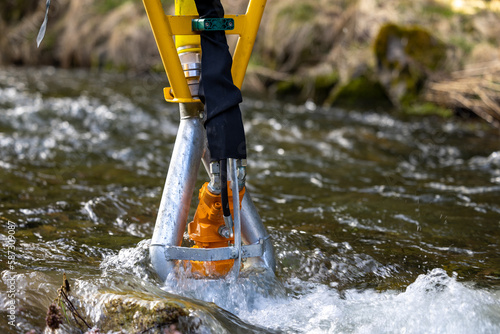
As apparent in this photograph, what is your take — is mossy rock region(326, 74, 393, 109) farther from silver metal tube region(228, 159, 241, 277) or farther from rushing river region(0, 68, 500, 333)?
silver metal tube region(228, 159, 241, 277)

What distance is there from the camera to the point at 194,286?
201 centimetres

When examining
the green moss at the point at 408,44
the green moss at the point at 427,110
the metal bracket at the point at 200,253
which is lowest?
the green moss at the point at 427,110

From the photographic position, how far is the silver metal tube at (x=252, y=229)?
2064mm

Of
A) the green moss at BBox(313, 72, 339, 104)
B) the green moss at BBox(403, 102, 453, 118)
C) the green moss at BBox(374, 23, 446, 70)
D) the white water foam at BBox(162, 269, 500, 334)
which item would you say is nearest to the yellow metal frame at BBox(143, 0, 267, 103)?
the white water foam at BBox(162, 269, 500, 334)

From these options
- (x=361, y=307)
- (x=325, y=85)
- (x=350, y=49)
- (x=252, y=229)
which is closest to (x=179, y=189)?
(x=252, y=229)

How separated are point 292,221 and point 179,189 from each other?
1.23 metres

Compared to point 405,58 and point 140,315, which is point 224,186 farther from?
point 405,58

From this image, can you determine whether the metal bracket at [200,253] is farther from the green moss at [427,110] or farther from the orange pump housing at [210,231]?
the green moss at [427,110]

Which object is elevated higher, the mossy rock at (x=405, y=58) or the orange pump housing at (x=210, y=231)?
the mossy rock at (x=405, y=58)

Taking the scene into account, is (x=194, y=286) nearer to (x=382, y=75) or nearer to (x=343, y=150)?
(x=343, y=150)

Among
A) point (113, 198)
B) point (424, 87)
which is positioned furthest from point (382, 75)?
point (113, 198)

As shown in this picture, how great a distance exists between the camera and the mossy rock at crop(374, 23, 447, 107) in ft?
27.2

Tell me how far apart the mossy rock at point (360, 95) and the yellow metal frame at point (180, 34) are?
6.53 meters

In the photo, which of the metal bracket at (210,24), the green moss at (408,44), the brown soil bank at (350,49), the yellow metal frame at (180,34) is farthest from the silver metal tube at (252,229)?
the green moss at (408,44)
